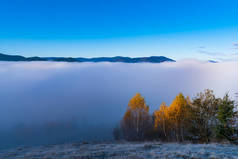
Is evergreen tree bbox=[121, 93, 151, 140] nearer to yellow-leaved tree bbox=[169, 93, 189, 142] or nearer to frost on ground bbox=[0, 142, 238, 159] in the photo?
yellow-leaved tree bbox=[169, 93, 189, 142]

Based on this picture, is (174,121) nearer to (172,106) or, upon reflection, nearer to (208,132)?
(172,106)

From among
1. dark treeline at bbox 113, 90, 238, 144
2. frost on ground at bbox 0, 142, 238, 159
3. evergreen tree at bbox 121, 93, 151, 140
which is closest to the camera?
frost on ground at bbox 0, 142, 238, 159

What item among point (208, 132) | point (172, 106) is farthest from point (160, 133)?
point (208, 132)

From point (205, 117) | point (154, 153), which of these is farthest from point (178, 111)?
point (154, 153)

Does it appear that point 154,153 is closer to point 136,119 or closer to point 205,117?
point 205,117

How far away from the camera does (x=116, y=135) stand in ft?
179

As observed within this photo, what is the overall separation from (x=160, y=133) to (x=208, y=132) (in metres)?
18.7

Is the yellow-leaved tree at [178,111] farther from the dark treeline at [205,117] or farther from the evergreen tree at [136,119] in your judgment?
the evergreen tree at [136,119]

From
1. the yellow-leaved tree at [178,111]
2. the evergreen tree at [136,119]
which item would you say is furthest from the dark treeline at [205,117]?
the evergreen tree at [136,119]

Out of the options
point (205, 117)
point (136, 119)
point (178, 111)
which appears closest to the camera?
point (205, 117)

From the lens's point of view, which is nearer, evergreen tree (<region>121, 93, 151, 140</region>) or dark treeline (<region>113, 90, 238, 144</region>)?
dark treeline (<region>113, 90, 238, 144</region>)

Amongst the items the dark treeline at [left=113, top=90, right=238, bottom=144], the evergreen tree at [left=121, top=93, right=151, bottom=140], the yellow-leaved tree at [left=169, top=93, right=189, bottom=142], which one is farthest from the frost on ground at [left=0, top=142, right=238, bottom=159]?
the evergreen tree at [left=121, top=93, right=151, bottom=140]

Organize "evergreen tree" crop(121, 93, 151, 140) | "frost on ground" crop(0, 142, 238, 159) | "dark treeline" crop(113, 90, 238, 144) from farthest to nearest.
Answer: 1. "evergreen tree" crop(121, 93, 151, 140)
2. "dark treeline" crop(113, 90, 238, 144)
3. "frost on ground" crop(0, 142, 238, 159)

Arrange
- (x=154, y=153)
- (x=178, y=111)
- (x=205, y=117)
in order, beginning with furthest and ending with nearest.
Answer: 1. (x=178, y=111)
2. (x=205, y=117)
3. (x=154, y=153)
